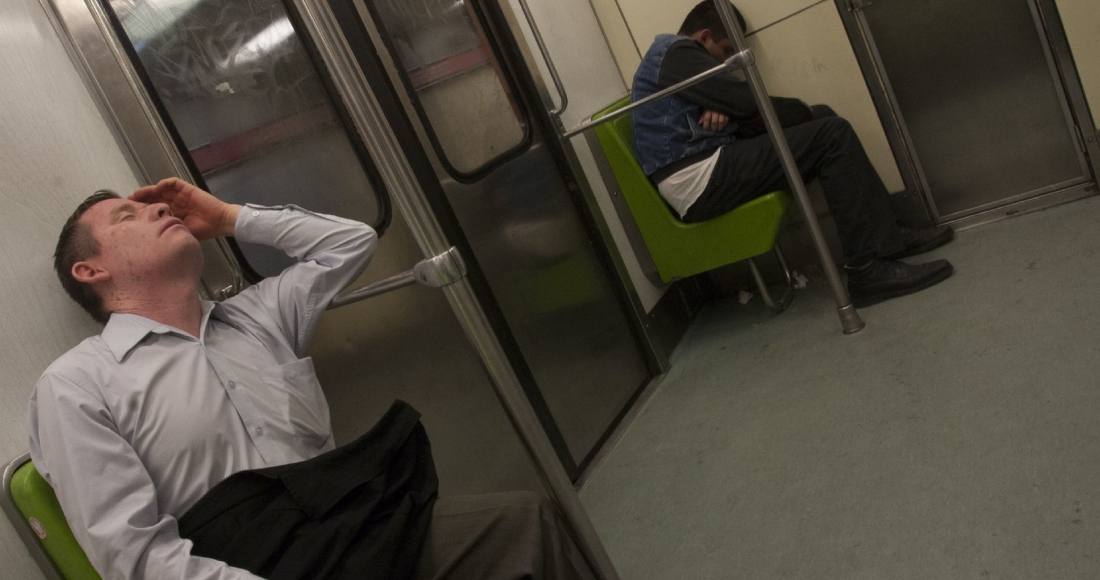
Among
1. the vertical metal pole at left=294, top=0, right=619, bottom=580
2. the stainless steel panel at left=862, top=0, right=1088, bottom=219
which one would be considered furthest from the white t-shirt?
the vertical metal pole at left=294, top=0, right=619, bottom=580

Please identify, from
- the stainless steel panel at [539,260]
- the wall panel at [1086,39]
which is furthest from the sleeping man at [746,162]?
the wall panel at [1086,39]

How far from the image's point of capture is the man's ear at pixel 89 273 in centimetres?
150

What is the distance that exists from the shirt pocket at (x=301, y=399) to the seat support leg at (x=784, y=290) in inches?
82.6

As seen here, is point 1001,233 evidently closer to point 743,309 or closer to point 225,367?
point 743,309

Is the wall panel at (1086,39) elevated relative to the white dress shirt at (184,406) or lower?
lower

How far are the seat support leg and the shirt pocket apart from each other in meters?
2.10

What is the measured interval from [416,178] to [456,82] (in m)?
1.09

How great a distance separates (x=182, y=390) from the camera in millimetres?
1443

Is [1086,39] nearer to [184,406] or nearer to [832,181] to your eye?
[832,181]

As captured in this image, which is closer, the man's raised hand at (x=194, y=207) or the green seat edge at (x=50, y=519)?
the green seat edge at (x=50, y=519)

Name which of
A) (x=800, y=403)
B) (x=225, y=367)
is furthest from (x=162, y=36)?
(x=800, y=403)

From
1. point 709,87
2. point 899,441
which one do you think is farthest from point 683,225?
point 899,441

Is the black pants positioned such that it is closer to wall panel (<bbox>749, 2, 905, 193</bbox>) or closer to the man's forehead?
wall panel (<bbox>749, 2, 905, 193</bbox>)

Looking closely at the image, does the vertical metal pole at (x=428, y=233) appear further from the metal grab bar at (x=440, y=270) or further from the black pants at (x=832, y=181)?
the black pants at (x=832, y=181)
